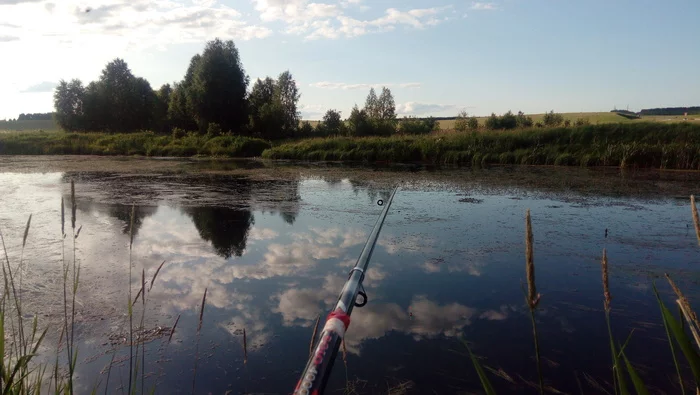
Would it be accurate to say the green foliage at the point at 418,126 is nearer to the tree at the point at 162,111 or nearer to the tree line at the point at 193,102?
the tree line at the point at 193,102

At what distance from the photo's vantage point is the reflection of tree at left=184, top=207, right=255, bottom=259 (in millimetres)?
6062

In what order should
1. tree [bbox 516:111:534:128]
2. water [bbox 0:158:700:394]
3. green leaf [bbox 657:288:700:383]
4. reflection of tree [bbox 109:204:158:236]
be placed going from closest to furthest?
green leaf [bbox 657:288:700:383]
water [bbox 0:158:700:394]
reflection of tree [bbox 109:204:158:236]
tree [bbox 516:111:534:128]

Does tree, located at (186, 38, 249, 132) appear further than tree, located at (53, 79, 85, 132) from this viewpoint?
No

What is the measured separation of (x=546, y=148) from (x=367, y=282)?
48.9 ft

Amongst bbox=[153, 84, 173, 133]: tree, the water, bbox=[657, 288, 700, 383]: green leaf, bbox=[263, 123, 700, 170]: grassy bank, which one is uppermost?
bbox=[153, 84, 173, 133]: tree

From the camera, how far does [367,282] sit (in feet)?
15.5

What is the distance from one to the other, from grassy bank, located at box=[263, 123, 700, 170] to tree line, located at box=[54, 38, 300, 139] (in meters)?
11.8

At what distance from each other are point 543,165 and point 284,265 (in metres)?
14.3

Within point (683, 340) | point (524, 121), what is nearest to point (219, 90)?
point (524, 121)

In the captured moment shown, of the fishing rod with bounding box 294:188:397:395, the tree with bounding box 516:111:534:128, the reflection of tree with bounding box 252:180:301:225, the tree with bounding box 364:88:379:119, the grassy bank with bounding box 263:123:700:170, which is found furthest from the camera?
the tree with bounding box 364:88:379:119

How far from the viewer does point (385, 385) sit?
9.51 ft

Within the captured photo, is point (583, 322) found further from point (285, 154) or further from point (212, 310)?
point (285, 154)

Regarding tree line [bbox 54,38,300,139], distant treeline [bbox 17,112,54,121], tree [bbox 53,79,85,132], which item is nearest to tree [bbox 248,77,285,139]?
tree line [bbox 54,38,300,139]

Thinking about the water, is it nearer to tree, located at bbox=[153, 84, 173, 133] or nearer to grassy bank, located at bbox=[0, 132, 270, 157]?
grassy bank, located at bbox=[0, 132, 270, 157]
